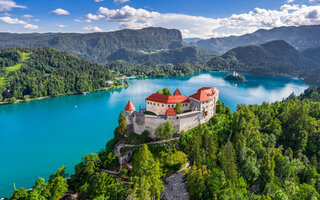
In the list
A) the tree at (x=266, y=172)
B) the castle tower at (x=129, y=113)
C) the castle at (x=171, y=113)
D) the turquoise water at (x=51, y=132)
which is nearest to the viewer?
the tree at (x=266, y=172)

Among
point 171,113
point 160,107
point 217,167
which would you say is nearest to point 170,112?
Answer: point 171,113

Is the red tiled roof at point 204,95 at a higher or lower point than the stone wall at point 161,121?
higher

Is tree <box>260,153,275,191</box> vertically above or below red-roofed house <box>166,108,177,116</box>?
below

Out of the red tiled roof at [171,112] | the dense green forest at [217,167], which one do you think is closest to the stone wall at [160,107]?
the red tiled roof at [171,112]

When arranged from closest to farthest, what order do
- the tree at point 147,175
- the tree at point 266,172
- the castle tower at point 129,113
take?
the tree at point 147,175
the tree at point 266,172
the castle tower at point 129,113

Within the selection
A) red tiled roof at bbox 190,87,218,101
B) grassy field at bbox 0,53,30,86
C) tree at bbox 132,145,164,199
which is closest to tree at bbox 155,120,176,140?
tree at bbox 132,145,164,199

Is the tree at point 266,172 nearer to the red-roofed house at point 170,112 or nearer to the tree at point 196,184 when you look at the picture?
the tree at point 196,184

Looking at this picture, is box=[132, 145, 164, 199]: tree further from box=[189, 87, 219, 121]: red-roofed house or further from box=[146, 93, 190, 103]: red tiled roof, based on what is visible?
box=[189, 87, 219, 121]: red-roofed house
